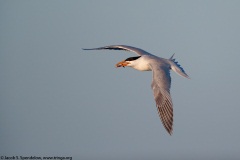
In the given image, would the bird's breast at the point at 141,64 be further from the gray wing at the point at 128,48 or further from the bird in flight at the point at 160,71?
the gray wing at the point at 128,48

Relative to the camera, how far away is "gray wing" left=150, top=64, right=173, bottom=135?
17.0 meters

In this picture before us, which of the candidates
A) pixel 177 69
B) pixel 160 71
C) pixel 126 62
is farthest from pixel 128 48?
pixel 160 71

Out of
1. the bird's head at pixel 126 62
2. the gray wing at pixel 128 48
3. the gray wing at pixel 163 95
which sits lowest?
the gray wing at pixel 163 95

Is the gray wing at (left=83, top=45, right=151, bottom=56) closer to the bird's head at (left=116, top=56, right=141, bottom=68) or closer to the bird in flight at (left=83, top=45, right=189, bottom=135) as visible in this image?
the bird in flight at (left=83, top=45, right=189, bottom=135)

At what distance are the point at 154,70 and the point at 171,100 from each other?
199 centimetres

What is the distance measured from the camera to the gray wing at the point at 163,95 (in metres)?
17.0

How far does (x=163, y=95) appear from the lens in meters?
17.8

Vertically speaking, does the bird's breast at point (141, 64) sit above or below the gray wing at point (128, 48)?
below

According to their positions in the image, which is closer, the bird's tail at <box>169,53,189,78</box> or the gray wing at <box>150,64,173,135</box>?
the gray wing at <box>150,64,173,135</box>

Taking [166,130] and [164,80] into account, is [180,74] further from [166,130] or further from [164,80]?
[166,130]

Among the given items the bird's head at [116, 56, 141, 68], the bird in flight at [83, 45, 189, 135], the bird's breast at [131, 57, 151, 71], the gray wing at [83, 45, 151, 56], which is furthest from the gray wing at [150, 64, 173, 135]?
the gray wing at [83, 45, 151, 56]

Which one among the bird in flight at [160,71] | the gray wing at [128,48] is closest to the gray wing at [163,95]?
the bird in flight at [160,71]

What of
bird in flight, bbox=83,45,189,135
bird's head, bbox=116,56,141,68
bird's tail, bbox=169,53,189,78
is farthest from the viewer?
bird's head, bbox=116,56,141,68

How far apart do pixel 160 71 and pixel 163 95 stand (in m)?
1.48
